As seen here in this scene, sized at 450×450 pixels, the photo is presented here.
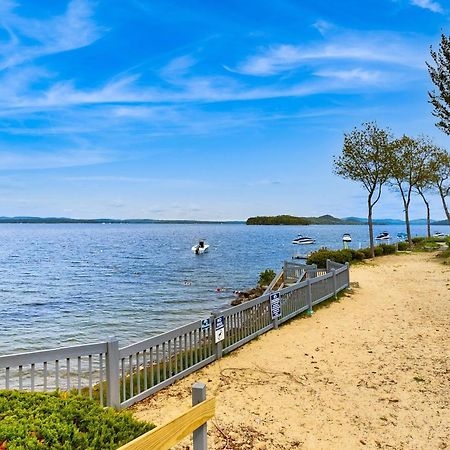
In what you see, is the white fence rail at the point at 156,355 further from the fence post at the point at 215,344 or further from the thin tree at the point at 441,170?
the thin tree at the point at 441,170

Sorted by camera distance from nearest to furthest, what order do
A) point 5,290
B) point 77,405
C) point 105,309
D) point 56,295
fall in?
point 77,405 < point 105,309 < point 56,295 < point 5,290

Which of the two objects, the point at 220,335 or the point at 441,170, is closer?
the point at 220,335

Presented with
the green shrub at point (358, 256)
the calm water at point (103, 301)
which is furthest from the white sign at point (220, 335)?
the green shrub at point (358, 256)

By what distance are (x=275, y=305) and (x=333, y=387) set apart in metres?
4.01

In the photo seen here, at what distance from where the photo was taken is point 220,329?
28.2 ft

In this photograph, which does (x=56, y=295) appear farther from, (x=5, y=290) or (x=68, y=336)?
(x=68, y=336)

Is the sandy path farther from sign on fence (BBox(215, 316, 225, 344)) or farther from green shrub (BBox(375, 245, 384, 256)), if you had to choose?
green shrub (BBox(375, 245, 384, 256))

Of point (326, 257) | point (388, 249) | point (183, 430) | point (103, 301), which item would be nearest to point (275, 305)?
point (183, 430)

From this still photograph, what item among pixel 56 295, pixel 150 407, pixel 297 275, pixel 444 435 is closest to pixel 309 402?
pixel 444 435

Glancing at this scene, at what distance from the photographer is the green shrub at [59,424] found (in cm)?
245

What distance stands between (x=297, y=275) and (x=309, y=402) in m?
11.4

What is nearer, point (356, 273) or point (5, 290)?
point (356, 273)

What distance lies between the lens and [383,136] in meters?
32.2

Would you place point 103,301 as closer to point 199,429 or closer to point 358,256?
point 358,256
